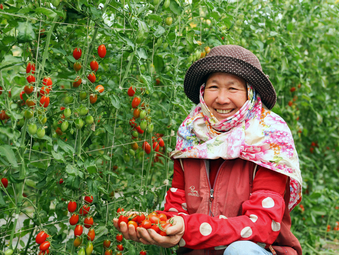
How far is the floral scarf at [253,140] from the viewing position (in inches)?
49.4

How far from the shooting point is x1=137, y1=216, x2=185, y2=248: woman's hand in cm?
112

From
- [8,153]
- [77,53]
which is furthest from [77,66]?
[8,153]

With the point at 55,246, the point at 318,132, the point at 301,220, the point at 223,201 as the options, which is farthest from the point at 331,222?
the point at 55,246

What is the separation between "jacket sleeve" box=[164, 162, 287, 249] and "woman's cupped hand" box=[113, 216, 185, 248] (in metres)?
0.03

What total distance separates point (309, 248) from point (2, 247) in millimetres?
1930

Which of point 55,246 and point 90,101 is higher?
point 90,101

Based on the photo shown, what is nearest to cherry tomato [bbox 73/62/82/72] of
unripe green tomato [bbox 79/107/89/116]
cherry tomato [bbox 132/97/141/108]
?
unripe green tomato [bbox 79/107/89/116]

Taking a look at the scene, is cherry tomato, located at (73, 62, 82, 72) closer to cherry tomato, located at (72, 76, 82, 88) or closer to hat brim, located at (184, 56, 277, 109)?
cherry tomato, located at (72, 76, 82, 88)

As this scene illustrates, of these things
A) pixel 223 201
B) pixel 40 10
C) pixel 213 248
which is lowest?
pixel 213 248

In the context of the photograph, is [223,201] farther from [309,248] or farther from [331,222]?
[331,222]

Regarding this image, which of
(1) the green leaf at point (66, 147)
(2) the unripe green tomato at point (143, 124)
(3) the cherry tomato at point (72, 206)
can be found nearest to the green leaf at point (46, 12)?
(1) the green leaf at point (66, 147)

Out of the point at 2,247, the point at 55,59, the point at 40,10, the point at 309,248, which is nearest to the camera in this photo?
the point at 40,10

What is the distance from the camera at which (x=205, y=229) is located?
46.2 inches

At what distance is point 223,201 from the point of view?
1302 mm
